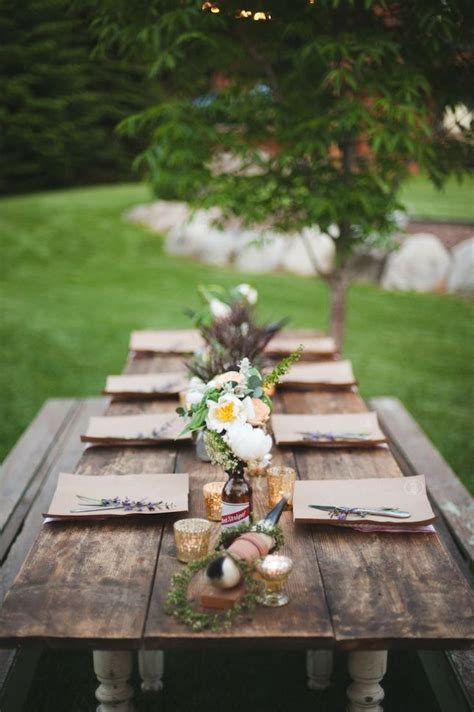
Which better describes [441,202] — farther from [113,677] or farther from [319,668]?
[113,677]

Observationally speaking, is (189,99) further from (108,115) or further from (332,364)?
(108,115)

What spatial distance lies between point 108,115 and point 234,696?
1519cm

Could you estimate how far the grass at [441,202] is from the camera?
37.6 feet

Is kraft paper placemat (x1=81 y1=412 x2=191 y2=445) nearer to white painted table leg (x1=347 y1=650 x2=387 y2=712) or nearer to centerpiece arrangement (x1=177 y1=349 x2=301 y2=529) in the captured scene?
centerpiece arrangement (x1=177 y1=349 x2=301 y2=529)

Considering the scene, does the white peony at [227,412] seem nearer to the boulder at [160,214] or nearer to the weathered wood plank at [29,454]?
the weathered wood plank at [29,454]

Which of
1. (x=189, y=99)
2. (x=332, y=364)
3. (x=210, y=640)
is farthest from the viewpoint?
(x=189, y=99)

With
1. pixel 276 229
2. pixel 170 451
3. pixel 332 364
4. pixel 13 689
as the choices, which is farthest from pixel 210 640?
pixel 276 229

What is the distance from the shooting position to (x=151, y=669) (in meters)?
2.57

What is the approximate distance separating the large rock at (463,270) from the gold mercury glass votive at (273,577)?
741 cm

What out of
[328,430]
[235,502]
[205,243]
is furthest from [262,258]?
[235,502]

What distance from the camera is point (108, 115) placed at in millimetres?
16109

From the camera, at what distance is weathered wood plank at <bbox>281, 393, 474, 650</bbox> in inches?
63.7

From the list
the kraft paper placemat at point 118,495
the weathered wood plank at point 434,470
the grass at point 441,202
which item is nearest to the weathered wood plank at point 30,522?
the kraft paper placemat at point 118,495

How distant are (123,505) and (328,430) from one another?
95 cm
